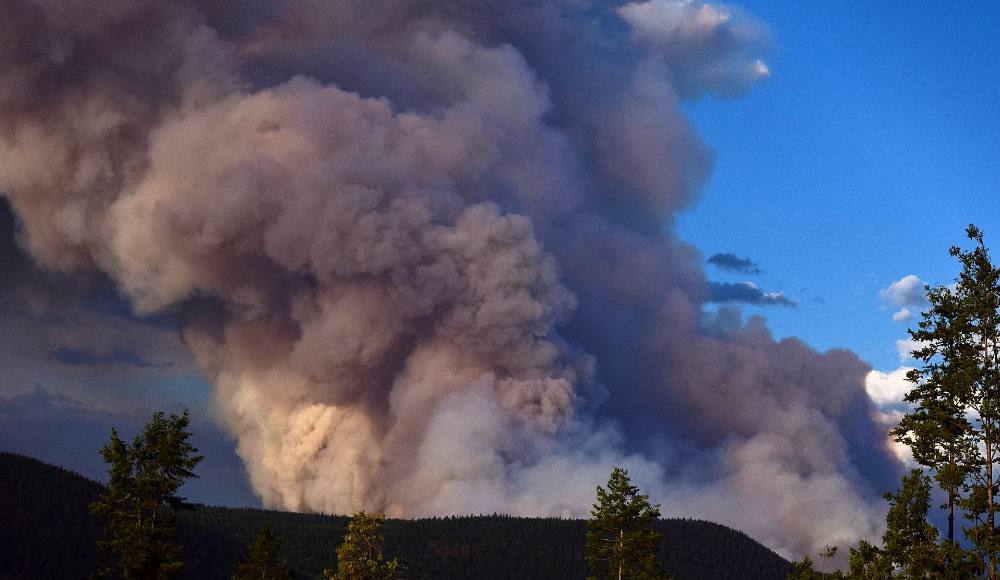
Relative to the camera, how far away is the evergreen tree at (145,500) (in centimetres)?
4394

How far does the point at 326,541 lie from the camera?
175375mm

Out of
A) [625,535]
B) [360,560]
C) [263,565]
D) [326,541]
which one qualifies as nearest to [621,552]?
[625,535]

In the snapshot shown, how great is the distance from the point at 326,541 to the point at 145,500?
135705 millimetres

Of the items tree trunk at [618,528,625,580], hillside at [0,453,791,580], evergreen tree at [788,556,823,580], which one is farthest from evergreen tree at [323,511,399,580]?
hillside at [0,453,791,580]

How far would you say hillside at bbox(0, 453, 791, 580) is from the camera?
125 metres

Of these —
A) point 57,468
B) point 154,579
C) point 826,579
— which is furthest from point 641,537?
point 57,468

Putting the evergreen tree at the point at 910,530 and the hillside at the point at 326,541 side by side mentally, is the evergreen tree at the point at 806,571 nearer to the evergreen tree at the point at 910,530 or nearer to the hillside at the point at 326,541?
the evergreen tree at the point at 910,530

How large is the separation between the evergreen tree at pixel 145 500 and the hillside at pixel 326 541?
8379 cm

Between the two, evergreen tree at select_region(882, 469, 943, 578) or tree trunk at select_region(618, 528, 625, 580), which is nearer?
evergreen tree at select_region(882, 469, 943, 578)

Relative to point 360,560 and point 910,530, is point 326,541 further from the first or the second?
point 910,530

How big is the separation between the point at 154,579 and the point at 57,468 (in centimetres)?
10940

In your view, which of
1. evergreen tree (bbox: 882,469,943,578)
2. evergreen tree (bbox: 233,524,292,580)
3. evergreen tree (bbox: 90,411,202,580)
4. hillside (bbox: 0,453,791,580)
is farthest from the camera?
hillside (bbox: 0,453,791,580)

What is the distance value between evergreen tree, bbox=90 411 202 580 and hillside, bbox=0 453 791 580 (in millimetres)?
83794

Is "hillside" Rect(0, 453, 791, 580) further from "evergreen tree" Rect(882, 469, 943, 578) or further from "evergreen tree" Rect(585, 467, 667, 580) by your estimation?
"evergreen tree" Rect(882, 469, 943, 578)
